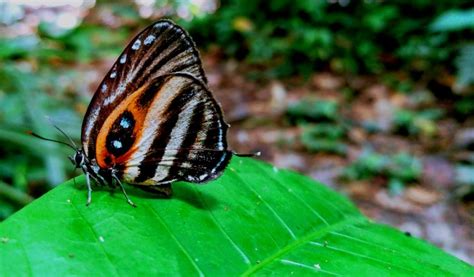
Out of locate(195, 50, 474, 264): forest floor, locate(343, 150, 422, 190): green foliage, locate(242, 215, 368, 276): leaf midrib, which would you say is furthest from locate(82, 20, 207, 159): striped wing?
locate(343, 150, 422, 190): green foliage

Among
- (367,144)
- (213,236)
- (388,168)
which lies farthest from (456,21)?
(213,236)

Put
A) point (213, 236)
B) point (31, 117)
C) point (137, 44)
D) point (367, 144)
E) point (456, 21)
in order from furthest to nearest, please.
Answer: point (456, 21) → point (367, 144) → point (31, 117) → point (137, 44) → point (213, 236)

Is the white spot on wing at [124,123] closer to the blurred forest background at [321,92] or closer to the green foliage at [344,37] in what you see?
the blurred forest background at [321,92]

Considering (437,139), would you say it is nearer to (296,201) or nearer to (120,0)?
(296,201)

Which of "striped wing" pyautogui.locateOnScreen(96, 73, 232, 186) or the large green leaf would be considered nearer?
the large green leaf

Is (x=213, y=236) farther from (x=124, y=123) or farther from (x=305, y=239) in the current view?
(x=124, y=123)

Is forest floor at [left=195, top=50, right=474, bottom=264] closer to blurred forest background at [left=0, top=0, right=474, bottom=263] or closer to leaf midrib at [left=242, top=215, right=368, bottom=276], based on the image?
blurred forest background at [left=0, top=0, right=474, bottom=263]

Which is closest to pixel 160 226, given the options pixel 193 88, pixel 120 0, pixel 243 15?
pixel 193 88
